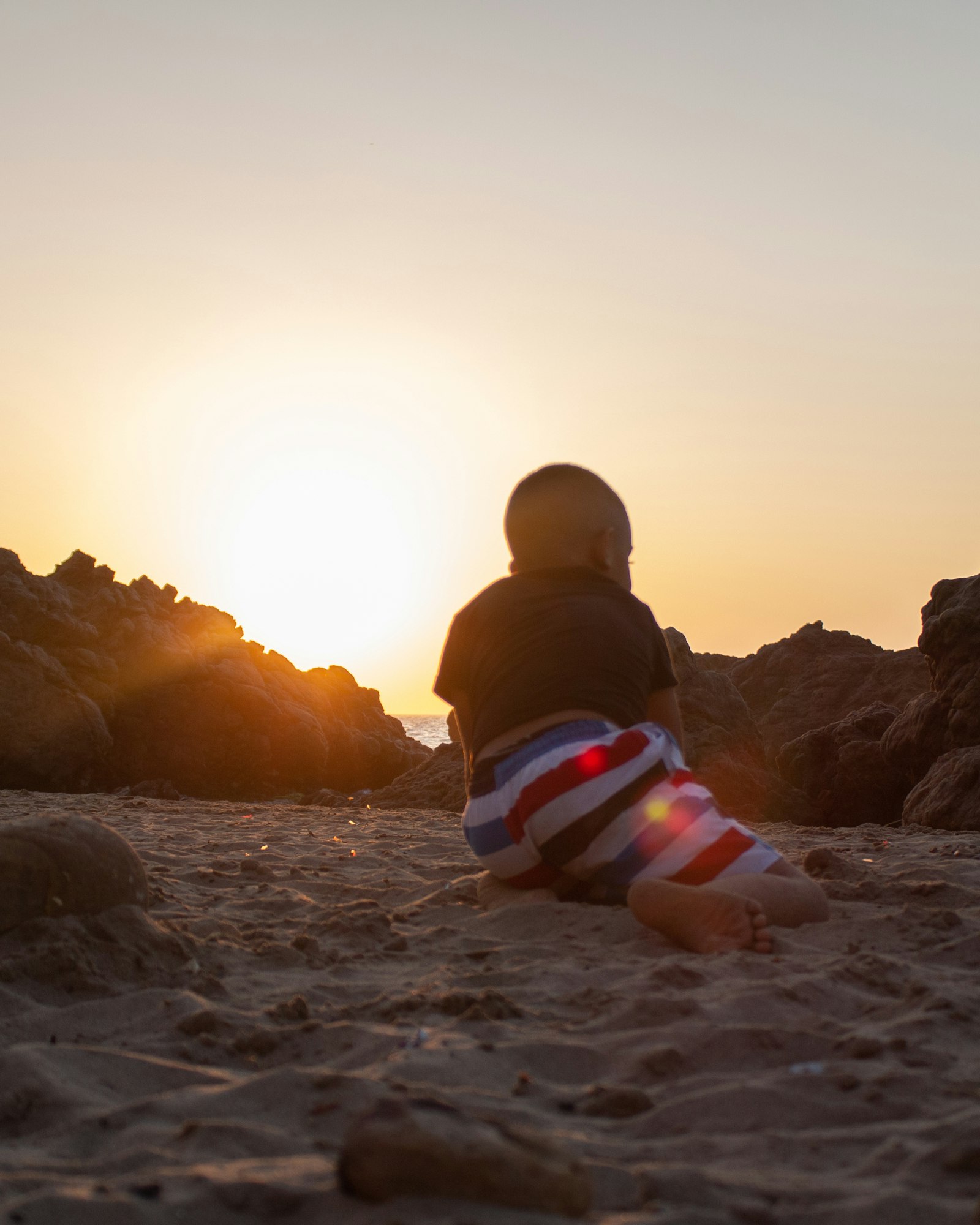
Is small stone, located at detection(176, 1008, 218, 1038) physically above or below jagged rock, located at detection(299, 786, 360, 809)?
below

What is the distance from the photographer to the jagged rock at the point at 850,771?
29.7 ft

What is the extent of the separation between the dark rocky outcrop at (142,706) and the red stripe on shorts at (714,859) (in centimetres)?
1112

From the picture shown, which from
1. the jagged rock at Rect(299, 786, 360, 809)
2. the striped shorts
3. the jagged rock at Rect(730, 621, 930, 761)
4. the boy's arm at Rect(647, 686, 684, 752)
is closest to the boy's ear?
the boy's arm at Rect(647, 686, 684, 752)

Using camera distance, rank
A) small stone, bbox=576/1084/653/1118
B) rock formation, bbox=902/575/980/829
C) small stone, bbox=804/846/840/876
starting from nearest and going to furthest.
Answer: small stone, bbox=576/1084/653/1118 → small stone, bbox=804/846/840/876 → rock formation, bbox=902/575/980/829

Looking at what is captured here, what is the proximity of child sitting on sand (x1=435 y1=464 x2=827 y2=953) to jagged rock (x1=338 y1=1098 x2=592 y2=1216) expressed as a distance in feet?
4.80

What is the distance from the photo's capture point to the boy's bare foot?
2.68m

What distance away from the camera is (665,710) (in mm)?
3906

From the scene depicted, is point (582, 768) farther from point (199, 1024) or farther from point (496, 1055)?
point (199, 1024)

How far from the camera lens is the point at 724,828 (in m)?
3.02

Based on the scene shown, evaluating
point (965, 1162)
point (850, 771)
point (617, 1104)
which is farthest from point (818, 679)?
point (965, 1162)

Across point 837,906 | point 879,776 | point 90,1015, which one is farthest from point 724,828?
point 879,776

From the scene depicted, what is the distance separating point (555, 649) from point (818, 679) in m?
10.3

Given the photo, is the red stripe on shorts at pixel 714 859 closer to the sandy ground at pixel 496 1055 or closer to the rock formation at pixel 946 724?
the sandy ground at pixel 496 1055

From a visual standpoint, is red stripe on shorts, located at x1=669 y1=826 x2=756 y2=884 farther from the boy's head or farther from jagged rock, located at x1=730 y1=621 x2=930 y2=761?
jagged rock, located at x1=730 y1=621 x2=930 y2=761
